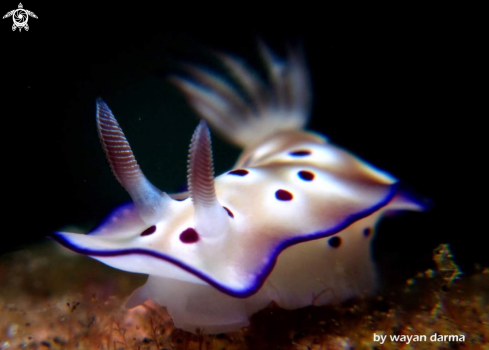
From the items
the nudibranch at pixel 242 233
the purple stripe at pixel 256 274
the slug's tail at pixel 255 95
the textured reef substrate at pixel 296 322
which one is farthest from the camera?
the slug's tail at pixel 255 95

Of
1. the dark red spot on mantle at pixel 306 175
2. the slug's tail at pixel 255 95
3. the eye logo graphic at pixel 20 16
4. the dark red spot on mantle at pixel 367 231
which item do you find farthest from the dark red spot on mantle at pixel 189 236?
→ the eye logo graphic at pixel 20 16

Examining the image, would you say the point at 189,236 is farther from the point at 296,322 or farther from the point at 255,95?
the point at 255,95

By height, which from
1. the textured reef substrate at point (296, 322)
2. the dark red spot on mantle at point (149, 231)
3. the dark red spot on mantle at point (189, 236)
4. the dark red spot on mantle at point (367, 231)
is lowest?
the textured reef substrate at point (296, 322)

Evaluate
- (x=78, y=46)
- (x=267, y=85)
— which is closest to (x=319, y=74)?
(x=267, y=85)

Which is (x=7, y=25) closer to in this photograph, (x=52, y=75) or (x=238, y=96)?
(x=52, y=75)

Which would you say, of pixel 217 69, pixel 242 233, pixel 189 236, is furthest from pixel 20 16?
pixel 242 233

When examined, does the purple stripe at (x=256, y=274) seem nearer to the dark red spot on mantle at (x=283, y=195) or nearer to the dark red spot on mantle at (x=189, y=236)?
the dark red spot on mantle at (x=189, y=236)

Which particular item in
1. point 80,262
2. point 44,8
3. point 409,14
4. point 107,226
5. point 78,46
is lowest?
point 80,262
